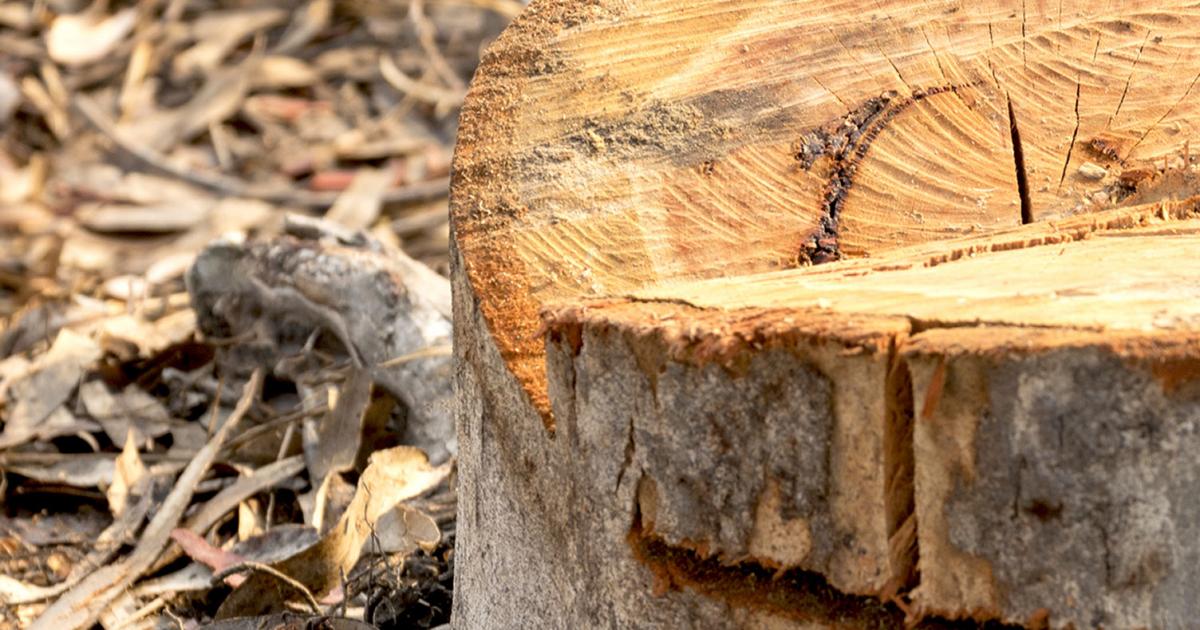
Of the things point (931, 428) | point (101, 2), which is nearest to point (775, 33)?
point (931, 428)

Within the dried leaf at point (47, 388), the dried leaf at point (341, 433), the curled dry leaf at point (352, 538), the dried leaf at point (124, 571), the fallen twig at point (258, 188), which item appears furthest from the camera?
the fallen twig at point (258, 188)

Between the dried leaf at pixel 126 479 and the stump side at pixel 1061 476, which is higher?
the stump side at pixel 1061 476

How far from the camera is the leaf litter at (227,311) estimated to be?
82.7 inches

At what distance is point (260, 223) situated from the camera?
4227 millimetres

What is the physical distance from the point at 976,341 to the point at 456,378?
2.26 ft

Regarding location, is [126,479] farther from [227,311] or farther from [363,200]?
[363,200]

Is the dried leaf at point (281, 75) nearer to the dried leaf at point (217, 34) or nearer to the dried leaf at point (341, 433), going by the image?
the dried leaf at point (217, 34)

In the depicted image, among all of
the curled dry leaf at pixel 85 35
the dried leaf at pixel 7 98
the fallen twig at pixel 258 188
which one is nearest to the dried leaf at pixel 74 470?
the fallen twig at pixel 258 188

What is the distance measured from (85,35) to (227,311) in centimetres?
255

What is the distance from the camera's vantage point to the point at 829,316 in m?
1.05

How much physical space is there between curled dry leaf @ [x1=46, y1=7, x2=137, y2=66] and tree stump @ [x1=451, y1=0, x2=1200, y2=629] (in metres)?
3.89

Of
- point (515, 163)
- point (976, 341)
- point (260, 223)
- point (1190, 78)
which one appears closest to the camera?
point (976, 341)

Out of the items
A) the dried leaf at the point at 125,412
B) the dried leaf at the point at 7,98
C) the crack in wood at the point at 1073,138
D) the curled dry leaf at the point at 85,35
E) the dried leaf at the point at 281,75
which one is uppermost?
the curled dry leaf at the point at 85,35

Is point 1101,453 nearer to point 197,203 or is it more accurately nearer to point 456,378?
point 456,378
